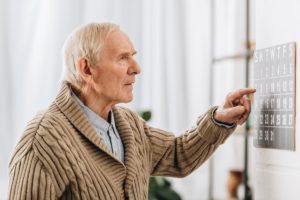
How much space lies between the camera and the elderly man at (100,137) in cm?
125

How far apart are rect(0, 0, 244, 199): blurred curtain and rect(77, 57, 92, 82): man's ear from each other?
981 mm

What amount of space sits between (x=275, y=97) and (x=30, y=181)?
643 mm

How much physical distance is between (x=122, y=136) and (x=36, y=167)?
31cm

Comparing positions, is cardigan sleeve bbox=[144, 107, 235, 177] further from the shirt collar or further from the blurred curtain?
the blurred curtain

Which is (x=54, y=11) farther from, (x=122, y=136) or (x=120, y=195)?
(x=120, y=195)

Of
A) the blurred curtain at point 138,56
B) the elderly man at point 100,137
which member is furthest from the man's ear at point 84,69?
the blurred curtain at point 138,56

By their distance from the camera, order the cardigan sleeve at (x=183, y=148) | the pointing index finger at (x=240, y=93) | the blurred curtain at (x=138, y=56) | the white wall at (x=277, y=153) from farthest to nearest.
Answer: the blurred curtain at (x=138, y=56) < the cardigan sleeve at (x=183, y=148) < the pointing index finger at (x=240, y=93) < the white wall at (x=277, y=153)

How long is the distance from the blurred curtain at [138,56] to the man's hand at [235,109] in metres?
1.17

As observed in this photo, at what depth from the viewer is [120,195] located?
1343 millimetres

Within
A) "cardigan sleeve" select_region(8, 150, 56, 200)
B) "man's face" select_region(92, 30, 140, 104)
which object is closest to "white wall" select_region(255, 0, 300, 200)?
"man's face" select_region(92, 30, 140, 104)

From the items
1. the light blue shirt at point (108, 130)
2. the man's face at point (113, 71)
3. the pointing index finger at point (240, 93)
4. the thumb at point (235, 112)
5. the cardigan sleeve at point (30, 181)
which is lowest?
the cardigan sleeve at point (30, 181)

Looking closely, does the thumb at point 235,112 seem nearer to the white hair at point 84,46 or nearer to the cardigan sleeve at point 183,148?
the cardigan sleeve at point 183,148

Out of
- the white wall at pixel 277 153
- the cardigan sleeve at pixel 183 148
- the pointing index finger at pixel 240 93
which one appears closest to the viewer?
the white wall at pixel 277 153

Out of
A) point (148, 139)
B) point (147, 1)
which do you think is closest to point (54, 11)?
point (147, 1)
